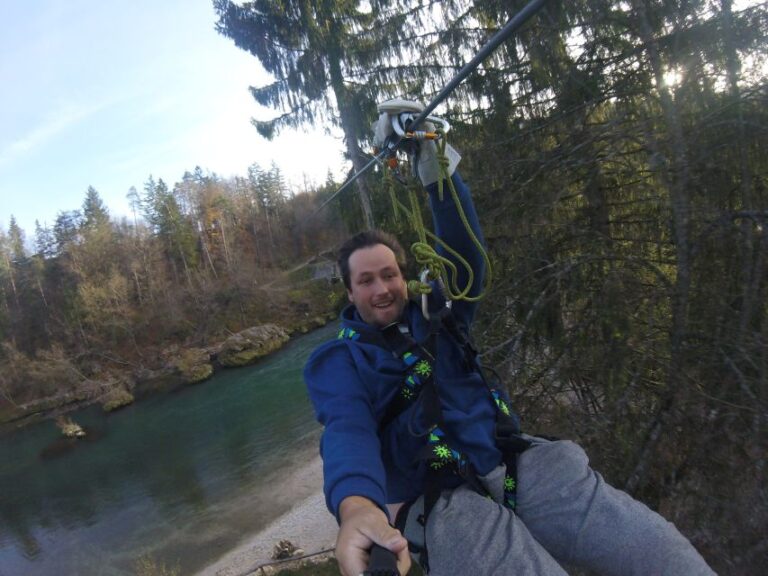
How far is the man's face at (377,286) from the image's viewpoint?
1880 millimetres

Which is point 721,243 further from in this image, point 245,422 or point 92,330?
point 92,330

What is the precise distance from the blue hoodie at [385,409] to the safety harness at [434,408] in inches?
0.9

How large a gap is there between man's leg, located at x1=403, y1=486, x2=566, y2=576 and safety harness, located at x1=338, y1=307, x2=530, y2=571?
46 millimetres

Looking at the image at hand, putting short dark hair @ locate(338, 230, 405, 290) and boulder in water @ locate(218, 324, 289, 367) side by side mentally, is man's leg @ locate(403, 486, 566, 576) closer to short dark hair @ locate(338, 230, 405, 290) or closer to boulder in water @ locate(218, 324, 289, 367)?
short dark hair @ locate(338, 230, 405, 290)

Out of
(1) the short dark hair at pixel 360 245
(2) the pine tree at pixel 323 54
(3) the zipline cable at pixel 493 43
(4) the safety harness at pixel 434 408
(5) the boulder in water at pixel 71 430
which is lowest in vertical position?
(5) the boulder in water at pixel 71 430

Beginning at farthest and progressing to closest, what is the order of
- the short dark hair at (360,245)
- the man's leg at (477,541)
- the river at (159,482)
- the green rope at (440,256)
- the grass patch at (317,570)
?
1. the river at (159,482)
2. the grass patch at (317,570)
3. the short dark hair at (360,245)
4. the green rope at (440,256)
5. the man's leg at (477,541)

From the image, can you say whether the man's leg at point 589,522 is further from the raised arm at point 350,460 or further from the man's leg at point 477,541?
the raised arm at point 350,460

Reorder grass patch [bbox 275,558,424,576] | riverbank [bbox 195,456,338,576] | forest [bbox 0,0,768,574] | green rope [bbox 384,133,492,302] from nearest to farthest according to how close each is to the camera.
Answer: green rope [bbox 384,133,492,302] → forest [bbox 0,0,768,574] → grass patch [bbox 275,558,424,576] → riverbank [bbox 195,456,338,576]

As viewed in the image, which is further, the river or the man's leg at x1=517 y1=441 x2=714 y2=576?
the river

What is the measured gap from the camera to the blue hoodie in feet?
4.78

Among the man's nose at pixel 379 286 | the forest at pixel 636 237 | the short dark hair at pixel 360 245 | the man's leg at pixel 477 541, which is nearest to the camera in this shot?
the man's leg at pixel 477 541

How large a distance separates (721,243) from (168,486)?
15069 mm

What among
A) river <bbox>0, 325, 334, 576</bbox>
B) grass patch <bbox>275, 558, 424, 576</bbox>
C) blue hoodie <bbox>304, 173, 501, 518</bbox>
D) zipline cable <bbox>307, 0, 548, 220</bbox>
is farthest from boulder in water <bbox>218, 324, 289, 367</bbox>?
zipline cable <bbox>307, 0, 548, 220</bbox>

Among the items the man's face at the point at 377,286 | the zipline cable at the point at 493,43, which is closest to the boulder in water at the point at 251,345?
the man's face at the point at 377,286
